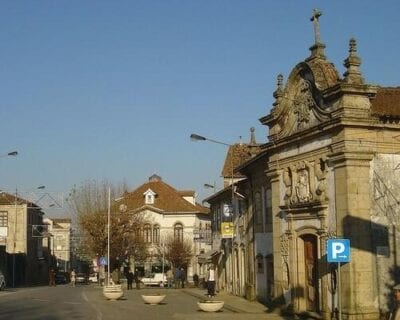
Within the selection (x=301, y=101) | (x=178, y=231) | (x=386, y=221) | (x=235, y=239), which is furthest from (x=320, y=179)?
(x=178, y=231)

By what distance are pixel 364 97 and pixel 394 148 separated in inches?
76.7

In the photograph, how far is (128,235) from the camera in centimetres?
6344

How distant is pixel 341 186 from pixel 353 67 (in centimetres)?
388

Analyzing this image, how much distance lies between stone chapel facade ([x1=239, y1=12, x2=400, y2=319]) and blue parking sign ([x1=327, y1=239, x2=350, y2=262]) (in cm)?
308

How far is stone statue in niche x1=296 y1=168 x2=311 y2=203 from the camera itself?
22531mm

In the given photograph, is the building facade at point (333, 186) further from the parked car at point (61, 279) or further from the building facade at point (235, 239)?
the parked car at point (61, 279)

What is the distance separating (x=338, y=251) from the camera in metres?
16.8

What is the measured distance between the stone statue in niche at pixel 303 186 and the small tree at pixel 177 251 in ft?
163

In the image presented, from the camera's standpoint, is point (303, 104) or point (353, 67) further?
point (303, 104)

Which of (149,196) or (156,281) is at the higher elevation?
(149,196)

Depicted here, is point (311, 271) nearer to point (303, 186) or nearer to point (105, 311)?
point (303, 186)

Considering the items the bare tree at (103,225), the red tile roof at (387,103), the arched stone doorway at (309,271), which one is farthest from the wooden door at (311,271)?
the bare tree at (103,225)

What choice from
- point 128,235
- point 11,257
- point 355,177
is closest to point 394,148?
point 355,177

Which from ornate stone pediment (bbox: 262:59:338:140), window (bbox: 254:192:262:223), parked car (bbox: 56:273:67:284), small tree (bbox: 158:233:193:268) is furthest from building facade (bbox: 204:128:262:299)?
parked car (bbox: 56:273:67:284)
